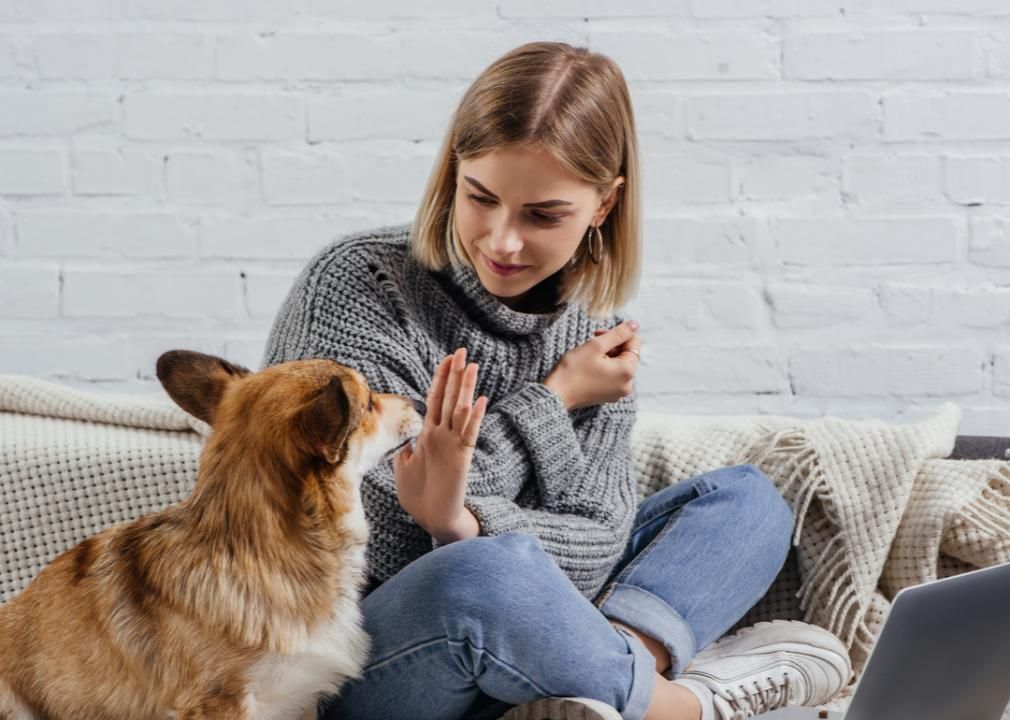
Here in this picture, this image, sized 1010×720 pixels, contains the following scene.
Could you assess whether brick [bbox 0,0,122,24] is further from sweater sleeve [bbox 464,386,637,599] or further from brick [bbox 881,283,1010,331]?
brick [bbox 881,283,1010,331]

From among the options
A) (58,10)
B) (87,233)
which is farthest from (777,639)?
(58,10)

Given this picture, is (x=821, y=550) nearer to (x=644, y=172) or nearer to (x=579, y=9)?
(x=644, y=172)

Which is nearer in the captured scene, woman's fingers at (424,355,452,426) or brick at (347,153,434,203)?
woman's fingers at (424,355,452,426)

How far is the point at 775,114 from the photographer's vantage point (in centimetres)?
227

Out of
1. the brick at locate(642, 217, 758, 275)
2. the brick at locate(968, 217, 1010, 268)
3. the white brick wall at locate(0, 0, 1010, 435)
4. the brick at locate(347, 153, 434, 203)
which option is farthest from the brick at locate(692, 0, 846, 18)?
the brick at locate(347, 153, 434, 203)

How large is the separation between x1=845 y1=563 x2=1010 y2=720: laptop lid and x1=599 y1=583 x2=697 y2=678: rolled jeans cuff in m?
0.46

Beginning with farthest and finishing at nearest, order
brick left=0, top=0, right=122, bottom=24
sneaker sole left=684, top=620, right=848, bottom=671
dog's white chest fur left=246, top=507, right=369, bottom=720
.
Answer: brick left=0, top=0, right=122, bottom=24 → sneaker sole left=684, top=620, right=848, bottom=671 → dog's white chest fur left=246, top=507, right=369, bottom=720

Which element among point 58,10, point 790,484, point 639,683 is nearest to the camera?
point 639,683

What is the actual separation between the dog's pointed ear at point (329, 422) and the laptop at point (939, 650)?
55cm

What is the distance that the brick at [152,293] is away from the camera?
2.22m

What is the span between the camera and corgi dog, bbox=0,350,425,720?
1251 mm

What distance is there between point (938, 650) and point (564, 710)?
0.42 meters

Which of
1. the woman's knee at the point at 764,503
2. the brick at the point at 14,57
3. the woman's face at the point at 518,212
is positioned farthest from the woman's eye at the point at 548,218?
the brick at the point at 14,57

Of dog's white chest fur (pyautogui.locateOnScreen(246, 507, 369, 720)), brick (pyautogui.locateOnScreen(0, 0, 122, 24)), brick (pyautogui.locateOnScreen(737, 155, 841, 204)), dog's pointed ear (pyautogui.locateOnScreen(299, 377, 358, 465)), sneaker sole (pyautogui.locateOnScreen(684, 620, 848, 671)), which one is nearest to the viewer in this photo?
dog's pointed ear (pyautogui.locateOnScreen(299, 377, 358, 465))
